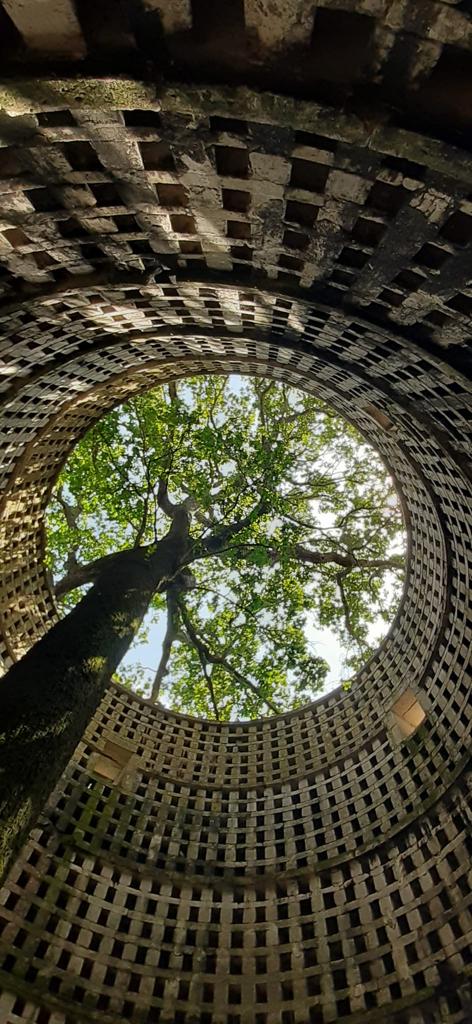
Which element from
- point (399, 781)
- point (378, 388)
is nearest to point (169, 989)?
point (399, 781)

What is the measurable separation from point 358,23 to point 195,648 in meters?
22.7

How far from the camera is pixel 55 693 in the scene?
383 inches

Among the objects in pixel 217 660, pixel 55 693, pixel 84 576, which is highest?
pixel 217 660

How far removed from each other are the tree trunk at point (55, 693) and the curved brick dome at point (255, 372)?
5.55m

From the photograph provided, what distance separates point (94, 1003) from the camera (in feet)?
40.4

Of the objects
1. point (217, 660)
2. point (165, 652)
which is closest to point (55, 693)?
point (217, 660)

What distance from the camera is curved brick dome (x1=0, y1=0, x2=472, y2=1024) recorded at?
5.59 meters

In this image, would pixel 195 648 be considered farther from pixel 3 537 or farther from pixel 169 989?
pixel 169 989

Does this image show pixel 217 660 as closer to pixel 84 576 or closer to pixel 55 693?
pixel 84 576

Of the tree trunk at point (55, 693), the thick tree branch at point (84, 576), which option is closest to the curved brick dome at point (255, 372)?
the thick tree branch at point (84, 576)

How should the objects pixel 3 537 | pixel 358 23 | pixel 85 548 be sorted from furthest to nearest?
pixel 85 548 → pixel 3 537 → pixel 358 23

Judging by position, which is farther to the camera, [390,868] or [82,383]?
[82,383]

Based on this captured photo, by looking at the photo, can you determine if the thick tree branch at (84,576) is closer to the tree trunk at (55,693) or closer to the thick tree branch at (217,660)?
the tree trunk at (55,693)

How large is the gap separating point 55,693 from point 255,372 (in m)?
12.2
